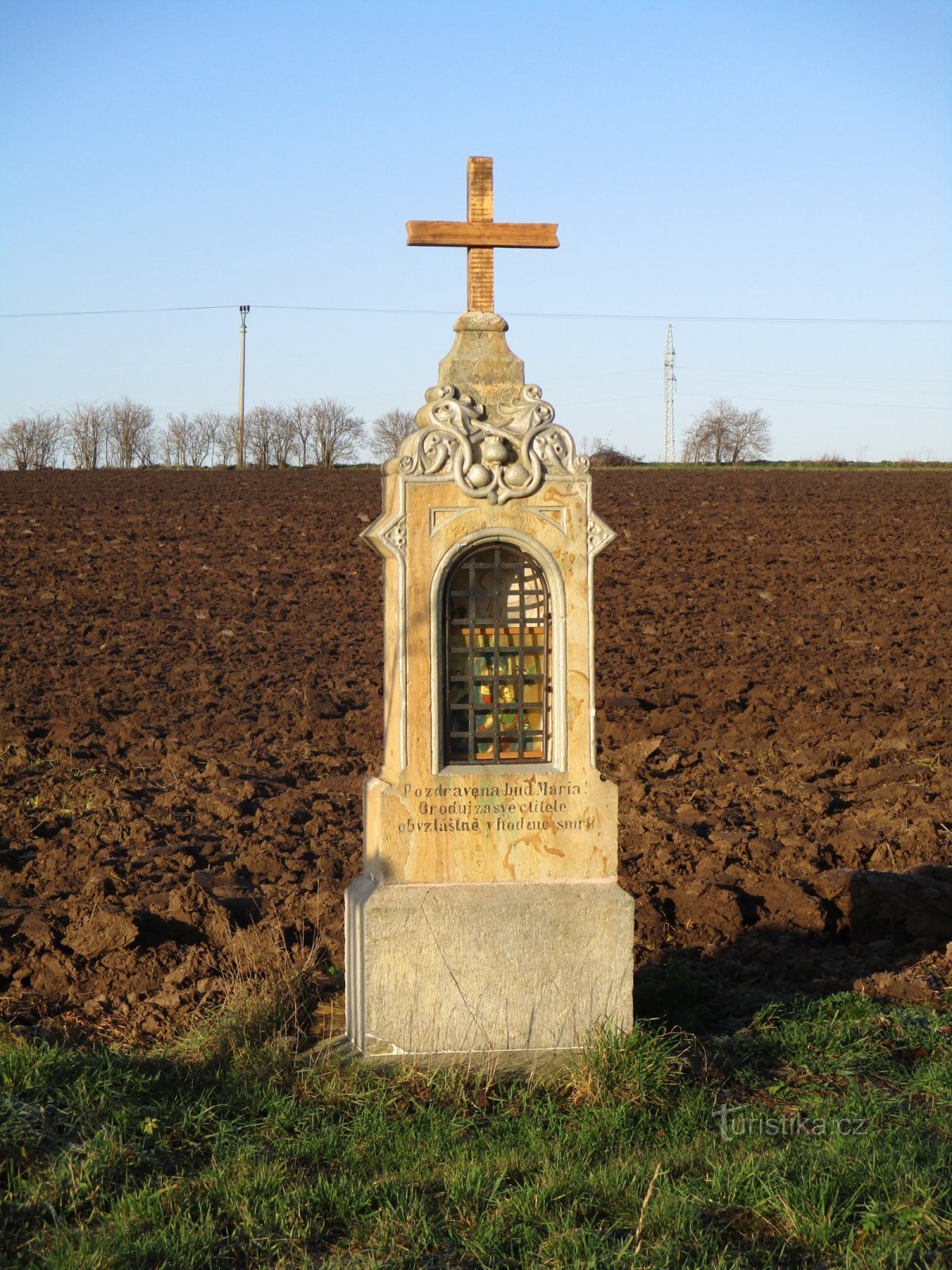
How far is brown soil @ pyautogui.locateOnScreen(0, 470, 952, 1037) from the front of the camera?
23.1 feet

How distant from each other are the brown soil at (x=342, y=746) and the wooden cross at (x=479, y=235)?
329 cm

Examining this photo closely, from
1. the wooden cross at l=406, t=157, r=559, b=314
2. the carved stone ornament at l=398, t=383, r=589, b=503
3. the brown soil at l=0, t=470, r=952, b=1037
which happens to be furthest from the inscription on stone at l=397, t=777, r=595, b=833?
the wooden cross at l=406, t=157, r=559, b=314

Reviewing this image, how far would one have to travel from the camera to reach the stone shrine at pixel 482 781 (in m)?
5.50

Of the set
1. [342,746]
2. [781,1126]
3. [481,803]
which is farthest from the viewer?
[342,746]

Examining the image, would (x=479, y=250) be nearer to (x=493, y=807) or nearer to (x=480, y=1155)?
(x=493, y=807)

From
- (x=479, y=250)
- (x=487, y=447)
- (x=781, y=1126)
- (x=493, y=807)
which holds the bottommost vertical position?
(x=781, y=1126)

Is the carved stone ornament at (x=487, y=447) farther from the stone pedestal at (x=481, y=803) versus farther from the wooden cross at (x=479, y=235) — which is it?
the wooden cross at (x=479, y=235)

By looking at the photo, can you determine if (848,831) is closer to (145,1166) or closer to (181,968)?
(181,968)

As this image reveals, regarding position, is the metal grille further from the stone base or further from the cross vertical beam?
the cross vertical beam

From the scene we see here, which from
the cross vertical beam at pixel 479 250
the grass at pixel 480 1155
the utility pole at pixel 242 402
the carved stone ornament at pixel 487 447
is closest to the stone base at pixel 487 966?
the grass at pixel 480 1155

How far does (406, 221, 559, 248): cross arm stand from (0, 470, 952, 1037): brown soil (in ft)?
11.3

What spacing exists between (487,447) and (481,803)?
1482mm

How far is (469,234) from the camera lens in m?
5.83

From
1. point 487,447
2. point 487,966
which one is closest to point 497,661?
point 487,447
